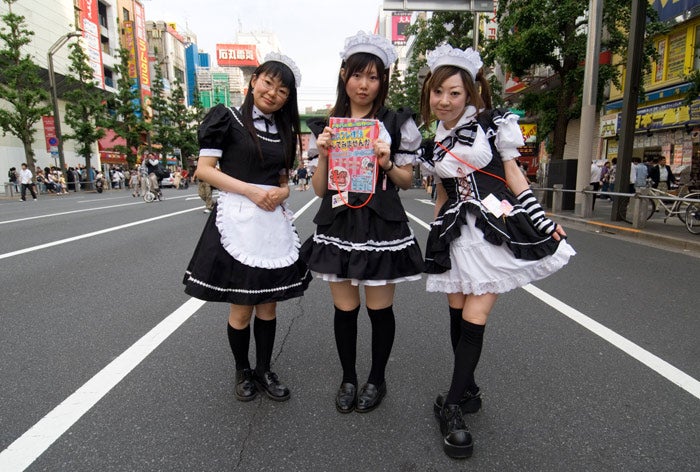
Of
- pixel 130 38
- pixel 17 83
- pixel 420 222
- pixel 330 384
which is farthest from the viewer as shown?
pixel 130 38

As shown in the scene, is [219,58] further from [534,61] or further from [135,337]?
[135,337]

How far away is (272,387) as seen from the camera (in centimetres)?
256

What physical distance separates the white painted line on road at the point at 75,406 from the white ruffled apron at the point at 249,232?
1189 millimetres

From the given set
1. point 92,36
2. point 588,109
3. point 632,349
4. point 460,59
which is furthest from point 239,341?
point 92,36

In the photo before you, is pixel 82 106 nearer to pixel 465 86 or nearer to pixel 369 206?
pixel 369 206

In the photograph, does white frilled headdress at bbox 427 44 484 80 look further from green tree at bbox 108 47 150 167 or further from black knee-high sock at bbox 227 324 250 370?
green tree at bbox 108 47 150 167

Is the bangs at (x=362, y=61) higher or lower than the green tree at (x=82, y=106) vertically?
A: lower

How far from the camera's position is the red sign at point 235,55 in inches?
4749

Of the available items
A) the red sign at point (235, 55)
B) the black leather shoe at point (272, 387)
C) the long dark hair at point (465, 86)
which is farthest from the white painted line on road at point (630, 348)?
the red sign at point (235, 55)

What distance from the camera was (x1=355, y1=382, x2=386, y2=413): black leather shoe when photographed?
240 centimetres

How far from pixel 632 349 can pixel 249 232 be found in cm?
282

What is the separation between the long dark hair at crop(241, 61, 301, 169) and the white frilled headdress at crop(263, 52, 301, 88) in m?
0.03

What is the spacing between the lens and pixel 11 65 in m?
24.8

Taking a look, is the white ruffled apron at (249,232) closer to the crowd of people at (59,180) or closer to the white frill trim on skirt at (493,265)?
the white frill trim on skirt at (493,265)
